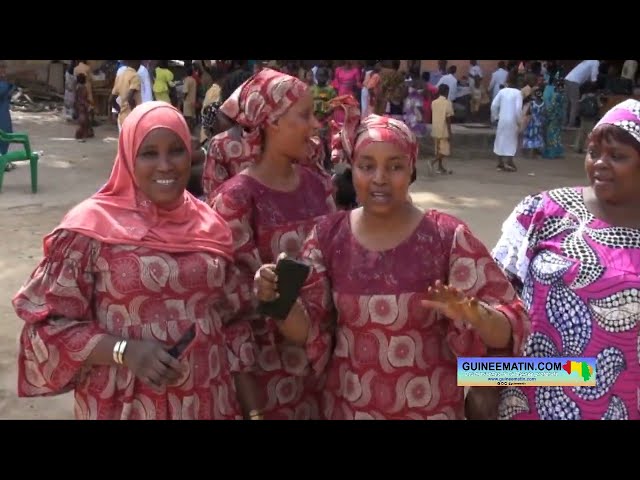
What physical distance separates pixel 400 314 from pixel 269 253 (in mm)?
655

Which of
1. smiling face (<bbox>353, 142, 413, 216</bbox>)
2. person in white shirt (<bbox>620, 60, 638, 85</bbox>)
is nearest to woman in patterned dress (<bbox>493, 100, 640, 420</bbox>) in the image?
smiling face (<bbox>353, 142, 413, 216</bbox>)

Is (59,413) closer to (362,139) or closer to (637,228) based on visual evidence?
(362,139)

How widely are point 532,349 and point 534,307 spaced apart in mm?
143

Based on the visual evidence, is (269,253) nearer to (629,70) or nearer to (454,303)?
(454,303)

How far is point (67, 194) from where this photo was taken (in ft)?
36.5

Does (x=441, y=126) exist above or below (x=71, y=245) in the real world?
below

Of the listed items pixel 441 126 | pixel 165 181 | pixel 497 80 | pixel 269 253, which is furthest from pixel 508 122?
pixel 165 181

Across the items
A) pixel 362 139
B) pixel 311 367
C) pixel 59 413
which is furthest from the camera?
pixel 59 413

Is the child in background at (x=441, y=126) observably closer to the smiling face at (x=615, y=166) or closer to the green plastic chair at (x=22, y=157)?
the green plastic chair at (x=22, y=157)

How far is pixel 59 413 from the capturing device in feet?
15.3

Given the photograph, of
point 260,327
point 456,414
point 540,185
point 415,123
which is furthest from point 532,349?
point 415,123

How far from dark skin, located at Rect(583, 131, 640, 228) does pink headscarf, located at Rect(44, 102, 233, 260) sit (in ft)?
4.26

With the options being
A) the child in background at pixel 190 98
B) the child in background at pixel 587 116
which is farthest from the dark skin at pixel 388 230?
the child in background at pixel 587 116

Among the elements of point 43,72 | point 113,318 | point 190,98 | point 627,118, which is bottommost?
point 43,72
